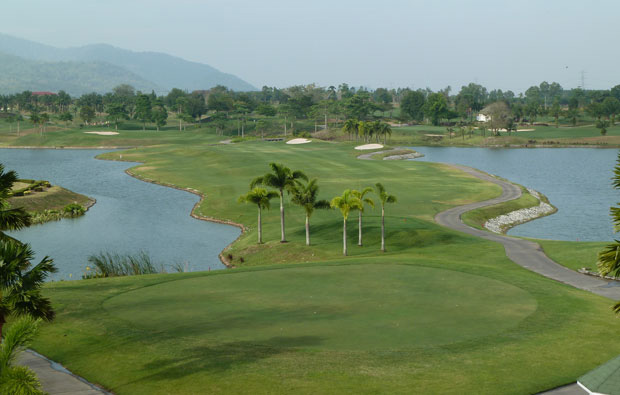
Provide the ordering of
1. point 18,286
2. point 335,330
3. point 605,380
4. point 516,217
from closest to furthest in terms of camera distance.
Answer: point 605,380 → point 18,286 → point 335,330 → point 516,217

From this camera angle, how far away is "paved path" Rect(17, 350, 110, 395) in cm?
2170

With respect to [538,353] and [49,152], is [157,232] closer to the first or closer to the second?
[538,353]

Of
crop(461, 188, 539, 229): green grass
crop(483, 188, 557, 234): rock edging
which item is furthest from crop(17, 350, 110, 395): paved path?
crop(483, 188, 557, 234): rock edging

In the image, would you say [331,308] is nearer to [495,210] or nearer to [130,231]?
[130,231]

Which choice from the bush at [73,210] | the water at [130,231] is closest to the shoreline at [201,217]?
the water at [130,231]

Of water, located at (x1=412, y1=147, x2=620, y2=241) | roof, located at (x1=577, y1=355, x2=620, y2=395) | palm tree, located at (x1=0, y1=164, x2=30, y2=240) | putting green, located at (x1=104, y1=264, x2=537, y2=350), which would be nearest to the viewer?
roof, located at (x1=577, y1=355, x2=620, y2=395)

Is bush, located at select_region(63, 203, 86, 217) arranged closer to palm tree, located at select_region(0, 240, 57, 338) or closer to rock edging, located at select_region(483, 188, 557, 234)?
rock edging, located at select_region(483, 188, 557, 234)

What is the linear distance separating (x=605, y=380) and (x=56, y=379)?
728 inches

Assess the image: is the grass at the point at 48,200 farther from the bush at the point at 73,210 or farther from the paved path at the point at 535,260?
the paved path at the point at 535,260

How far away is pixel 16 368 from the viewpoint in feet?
49.6

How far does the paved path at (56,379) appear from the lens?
21703 millimetres

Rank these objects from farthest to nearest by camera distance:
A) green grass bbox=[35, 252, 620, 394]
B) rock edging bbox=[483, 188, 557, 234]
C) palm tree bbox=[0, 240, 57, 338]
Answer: rock edging bbox=[483, 188, 557, 234]
green grass bbox=[35, 252, 620, 394]
palm tree bbox=[0, 240, 57, 338]

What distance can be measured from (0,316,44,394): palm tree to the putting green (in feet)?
34.6

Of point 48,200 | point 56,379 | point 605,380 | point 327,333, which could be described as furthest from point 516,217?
point 56,379
